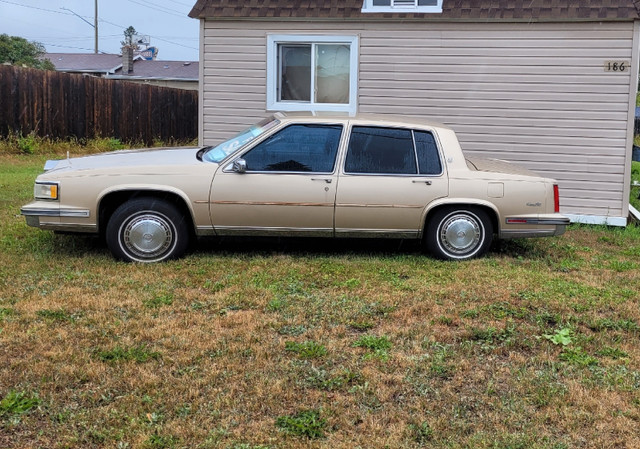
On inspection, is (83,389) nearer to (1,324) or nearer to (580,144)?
(1,324)

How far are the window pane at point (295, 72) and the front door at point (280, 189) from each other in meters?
3.67

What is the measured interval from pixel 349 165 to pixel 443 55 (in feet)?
12.8

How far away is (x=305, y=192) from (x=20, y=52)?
3912cm

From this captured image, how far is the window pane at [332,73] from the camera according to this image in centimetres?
1003

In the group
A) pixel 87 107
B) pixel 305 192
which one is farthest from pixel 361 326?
pixel 87 107

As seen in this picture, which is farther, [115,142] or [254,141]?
[115,142]

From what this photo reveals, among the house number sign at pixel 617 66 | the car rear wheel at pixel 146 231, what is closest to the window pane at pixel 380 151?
the car rear wheel at pixel 146 231

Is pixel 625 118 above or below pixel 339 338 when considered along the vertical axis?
above

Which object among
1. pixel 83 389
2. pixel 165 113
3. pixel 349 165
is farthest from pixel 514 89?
pixel 165 113

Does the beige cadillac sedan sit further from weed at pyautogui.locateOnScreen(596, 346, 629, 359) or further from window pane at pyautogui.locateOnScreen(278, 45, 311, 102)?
window pane at pyautogui.locateOnScreen(278, 45, 311, 102)

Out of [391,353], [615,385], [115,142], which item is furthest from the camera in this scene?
[115,142]

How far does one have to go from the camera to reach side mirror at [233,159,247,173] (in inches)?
251

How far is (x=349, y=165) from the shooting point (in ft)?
21.8

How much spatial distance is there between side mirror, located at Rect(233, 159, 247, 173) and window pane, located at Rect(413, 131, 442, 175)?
1.72 m
